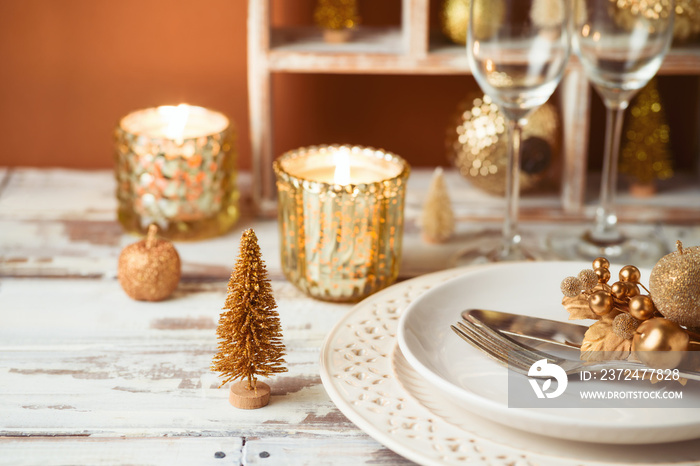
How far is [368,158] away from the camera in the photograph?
30.1 inches

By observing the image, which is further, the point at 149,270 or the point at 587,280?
the point at 149,270

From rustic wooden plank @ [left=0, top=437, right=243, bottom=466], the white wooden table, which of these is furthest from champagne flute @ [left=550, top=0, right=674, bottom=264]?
rustic wooden plank @ [left=0, top=437, right=243, bottom=466]

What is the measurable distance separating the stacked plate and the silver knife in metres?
0.02

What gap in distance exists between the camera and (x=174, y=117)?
2.95ft

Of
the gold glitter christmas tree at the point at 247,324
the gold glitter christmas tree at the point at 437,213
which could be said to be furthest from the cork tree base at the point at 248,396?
the gold glitter christmas tree at the point at 437,213

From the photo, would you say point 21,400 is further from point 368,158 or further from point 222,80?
point 222,80

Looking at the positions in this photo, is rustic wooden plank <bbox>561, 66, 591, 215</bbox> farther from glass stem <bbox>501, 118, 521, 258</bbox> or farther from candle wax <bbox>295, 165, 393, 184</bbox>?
candle wax <bbox>295, 165, 393, 184</bbox>

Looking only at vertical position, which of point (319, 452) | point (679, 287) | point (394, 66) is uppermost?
point (394, 66)

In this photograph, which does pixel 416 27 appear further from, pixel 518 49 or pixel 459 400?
pixel 459 400

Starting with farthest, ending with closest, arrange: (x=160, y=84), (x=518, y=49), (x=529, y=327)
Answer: (x=160, y=84) → (x=518, y=49) → (x=529, y=327)

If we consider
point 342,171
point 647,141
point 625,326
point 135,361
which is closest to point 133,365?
point 135,361

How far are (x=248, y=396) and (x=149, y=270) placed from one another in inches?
7.7

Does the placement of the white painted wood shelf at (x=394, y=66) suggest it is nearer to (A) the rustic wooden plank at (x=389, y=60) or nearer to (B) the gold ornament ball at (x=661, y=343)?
(A) the rustic wooden plank at (x=389, y=60)

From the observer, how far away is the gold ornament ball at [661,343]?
0.48 m
